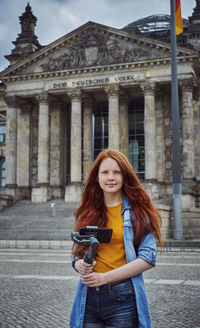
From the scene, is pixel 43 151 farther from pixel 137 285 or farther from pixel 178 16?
pixel 137 285

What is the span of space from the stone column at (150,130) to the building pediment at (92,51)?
260 centimetres

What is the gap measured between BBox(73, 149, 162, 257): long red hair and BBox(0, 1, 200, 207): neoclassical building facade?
3430 centimetres

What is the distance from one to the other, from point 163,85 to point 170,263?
30.5 metres

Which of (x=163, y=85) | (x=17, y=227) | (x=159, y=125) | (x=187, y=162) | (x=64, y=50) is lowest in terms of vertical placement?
(x=17, y=227)

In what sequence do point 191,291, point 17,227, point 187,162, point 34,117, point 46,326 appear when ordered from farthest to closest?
point 34,117, point 187,162, point 17,227, point 191,291, point 46,326

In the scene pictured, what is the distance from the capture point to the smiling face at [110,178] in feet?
11.5

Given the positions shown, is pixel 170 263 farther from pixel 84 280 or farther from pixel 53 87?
pixel 53 87

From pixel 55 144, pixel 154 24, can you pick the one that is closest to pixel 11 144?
pixel 55 144

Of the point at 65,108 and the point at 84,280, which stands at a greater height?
the point at 65,108

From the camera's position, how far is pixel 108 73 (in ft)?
137

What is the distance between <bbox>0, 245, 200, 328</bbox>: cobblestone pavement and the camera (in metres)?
6.55

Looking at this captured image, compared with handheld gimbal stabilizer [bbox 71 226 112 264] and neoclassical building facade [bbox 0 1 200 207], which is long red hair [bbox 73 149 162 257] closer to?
handheld gimbal stabilizer [bbox 71 226 112 264]

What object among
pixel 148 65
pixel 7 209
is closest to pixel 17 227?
pixel 7 209

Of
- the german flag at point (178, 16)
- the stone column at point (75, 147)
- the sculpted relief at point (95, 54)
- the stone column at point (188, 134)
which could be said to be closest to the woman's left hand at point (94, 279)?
the german flag at point (178, 16)
